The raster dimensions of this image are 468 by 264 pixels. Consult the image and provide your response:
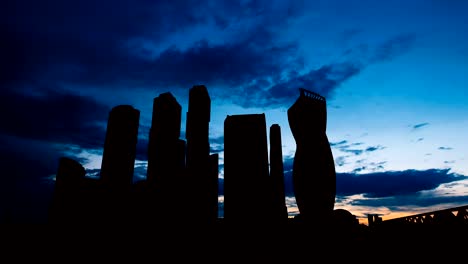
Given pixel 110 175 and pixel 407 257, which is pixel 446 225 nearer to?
pixel 407 257

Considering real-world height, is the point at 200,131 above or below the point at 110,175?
above

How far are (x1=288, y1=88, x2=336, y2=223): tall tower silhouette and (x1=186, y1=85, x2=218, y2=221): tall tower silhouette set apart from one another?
26.3 m

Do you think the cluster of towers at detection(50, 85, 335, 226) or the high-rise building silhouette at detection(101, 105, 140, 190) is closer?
the cluster of towers at detection(50, 85, 335, 226)

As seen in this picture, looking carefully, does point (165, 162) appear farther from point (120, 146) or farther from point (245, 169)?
point (245, 169)

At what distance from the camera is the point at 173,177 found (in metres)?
8.63

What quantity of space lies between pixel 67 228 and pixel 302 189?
34193mm

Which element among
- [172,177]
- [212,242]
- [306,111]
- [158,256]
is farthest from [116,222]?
[306,111]

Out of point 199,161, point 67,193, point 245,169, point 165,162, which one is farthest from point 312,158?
point 245,169

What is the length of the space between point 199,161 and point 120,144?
2892 millimetres

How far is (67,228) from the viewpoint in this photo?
6.64 m

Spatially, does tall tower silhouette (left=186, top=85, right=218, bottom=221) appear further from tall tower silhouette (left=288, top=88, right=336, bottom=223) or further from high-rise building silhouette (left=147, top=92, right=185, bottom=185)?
tall tower silhouette (left=288, top=88, right=336, bottom=223)

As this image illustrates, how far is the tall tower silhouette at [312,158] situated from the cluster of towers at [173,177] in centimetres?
2639

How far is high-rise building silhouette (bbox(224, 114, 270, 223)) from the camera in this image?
4605mm

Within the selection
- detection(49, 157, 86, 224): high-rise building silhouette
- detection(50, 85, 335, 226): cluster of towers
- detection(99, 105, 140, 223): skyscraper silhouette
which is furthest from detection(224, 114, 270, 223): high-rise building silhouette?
detection(99, 105, 140, 223): skyscraper silhouette
